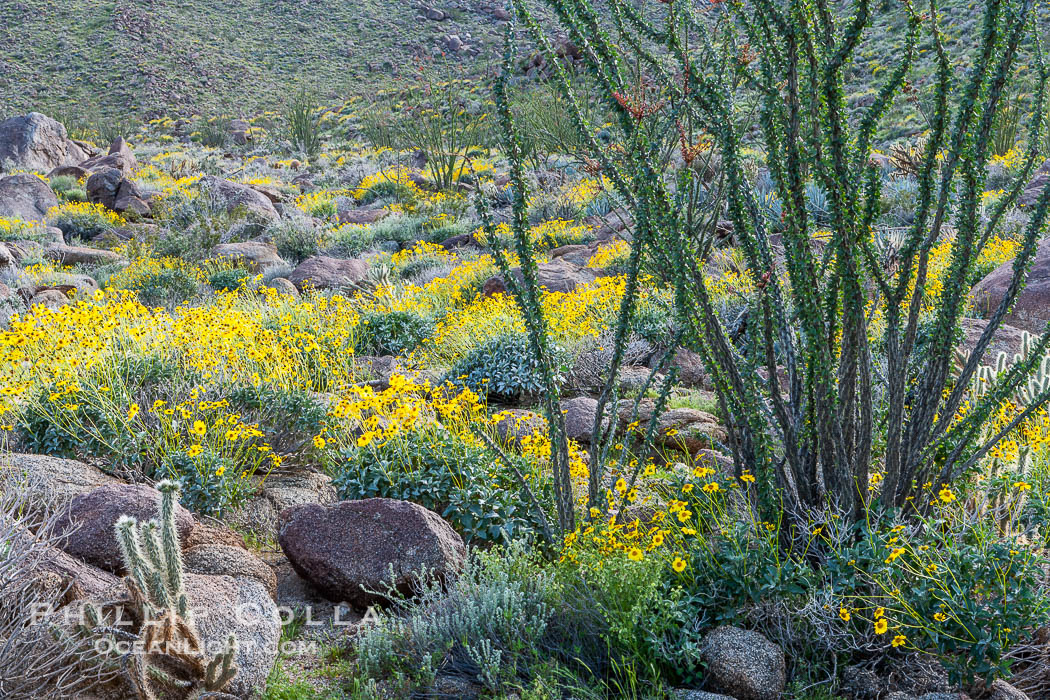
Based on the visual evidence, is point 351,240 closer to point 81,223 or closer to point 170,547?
point 81,223

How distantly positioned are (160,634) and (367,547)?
1.00 meters

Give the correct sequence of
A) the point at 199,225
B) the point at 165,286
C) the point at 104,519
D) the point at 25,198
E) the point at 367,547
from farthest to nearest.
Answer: the point at 25,198 < the point at 199,225 < the point at 165,286 < the point at 367,547 < the point at 104,519

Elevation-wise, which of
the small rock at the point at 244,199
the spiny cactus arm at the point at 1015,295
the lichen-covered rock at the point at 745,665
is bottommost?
the small rock at the point at 244,199

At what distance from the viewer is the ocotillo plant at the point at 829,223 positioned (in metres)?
2.45

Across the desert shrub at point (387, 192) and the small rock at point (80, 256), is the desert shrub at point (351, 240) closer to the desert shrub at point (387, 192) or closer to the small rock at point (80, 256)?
the small rock at point (80, 256)

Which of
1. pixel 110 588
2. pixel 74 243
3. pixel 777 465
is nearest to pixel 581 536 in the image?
pixel 777 465

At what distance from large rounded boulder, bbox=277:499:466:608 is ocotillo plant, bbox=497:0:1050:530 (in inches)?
30.6

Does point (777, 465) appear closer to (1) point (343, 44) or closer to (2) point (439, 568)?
(2) point (439, 568)

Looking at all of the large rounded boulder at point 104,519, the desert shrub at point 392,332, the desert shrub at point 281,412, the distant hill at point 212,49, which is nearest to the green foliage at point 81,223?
the desert shrub at point 392,332

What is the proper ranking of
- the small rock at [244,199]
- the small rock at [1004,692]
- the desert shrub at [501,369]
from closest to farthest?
1. the small rock at [1004,692]
2. the desert shrub at [501,369]
3. the small rock at [244,199]

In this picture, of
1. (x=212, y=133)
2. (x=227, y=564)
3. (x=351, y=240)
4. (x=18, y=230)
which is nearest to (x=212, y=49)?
(x=212, y=133)

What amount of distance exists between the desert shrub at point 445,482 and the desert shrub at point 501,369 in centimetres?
178

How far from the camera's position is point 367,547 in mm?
3355

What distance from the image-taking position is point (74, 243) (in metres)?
15.0
